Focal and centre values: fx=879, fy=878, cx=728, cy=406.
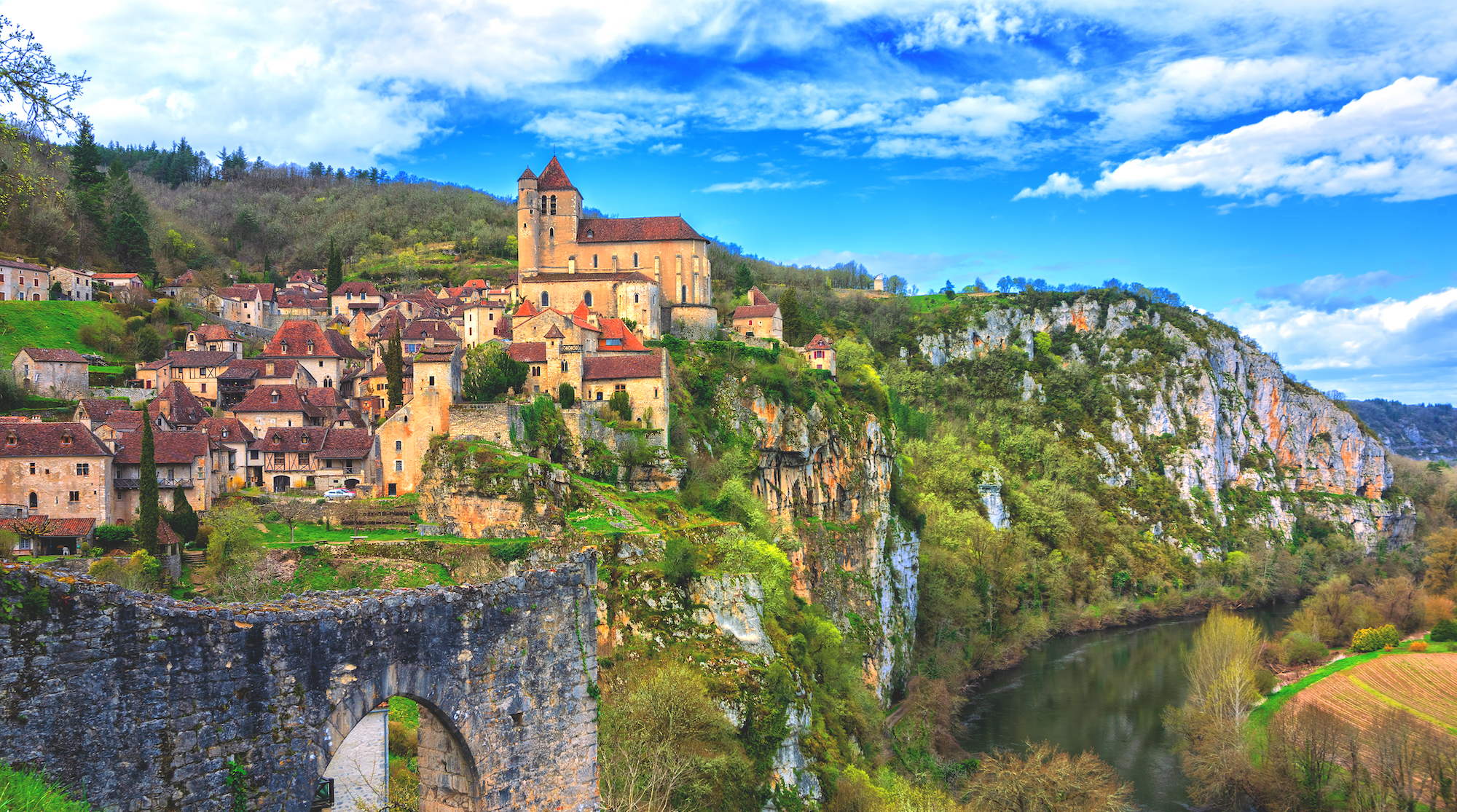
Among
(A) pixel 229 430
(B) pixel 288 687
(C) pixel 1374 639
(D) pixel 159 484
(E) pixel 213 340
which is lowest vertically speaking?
(C) pixel 1374 639

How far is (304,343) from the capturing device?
5919cm

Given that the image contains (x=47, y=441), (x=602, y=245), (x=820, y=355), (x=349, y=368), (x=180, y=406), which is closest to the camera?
(x=47, y=441)

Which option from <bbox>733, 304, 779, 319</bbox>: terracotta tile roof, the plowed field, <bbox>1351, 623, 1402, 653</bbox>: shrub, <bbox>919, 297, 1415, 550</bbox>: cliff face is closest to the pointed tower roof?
<bbox>733, 304, 779, 319</bbox>: terracotta tile roof

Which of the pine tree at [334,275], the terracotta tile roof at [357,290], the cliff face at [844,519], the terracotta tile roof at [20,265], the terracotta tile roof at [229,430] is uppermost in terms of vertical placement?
the pine tree at [334,275]

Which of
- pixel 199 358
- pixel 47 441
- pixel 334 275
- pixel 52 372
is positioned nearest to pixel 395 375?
pixel 199 358

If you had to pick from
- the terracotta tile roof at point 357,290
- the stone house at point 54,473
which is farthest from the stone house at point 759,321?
the stone house at point 54,473

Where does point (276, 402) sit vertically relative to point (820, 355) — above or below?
below

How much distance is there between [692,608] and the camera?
88.0 feet

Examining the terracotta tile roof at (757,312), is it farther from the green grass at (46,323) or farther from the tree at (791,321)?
the green grass at (46,323)

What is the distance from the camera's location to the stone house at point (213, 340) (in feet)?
206

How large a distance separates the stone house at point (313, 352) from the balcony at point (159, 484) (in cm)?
1967

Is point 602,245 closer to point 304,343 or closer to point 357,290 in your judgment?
point 304,343

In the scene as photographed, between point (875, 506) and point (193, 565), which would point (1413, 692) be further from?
point (193, 565)

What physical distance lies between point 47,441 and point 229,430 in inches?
376
